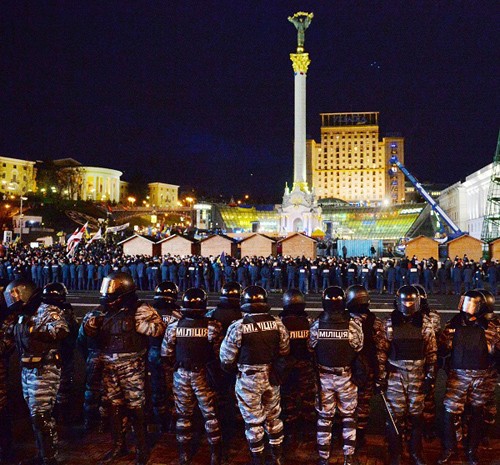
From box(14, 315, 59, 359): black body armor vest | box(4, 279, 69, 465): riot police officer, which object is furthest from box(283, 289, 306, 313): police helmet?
box(14, 315, 59, 359): black body armor vest

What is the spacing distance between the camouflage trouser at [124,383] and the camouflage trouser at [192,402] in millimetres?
468

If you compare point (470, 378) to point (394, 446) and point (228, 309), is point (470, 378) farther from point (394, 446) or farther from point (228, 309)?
point (228, 309)

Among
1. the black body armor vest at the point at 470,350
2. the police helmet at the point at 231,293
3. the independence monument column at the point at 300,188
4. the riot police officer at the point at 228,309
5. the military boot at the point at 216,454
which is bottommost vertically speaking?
the military boot at the point at 216,454

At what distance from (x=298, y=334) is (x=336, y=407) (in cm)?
101

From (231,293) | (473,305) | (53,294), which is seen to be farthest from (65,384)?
(473,305)

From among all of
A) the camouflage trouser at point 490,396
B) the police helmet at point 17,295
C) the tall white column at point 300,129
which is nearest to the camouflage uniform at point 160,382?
the police helmet at point 17,295

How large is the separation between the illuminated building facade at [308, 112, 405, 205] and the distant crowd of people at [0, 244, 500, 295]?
4668 inches

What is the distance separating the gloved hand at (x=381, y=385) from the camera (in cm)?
537

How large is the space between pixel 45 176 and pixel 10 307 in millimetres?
98035

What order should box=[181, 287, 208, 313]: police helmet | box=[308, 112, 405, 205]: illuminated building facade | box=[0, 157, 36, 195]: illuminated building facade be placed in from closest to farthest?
box=[181, 287, 208, 313]: police helmet, box=[0, 157, 36, 195]: illuminated building facade, box=[308, 112, 405, 205]: illuminated building facade

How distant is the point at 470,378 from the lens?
535 centimetres

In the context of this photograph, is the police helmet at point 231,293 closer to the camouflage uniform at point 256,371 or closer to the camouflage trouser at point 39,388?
the camouflage uniform at point 256,371

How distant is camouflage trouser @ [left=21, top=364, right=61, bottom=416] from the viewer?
205 inches

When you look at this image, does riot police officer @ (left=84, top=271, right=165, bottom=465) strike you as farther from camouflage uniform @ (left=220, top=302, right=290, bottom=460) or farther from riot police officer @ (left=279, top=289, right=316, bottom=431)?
riot police officer @ (left=279, top=289, right=316, bottom=431)
